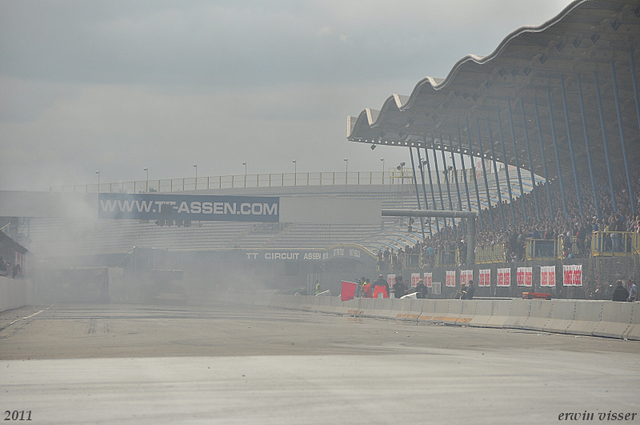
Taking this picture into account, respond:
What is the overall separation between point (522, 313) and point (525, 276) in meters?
5.43

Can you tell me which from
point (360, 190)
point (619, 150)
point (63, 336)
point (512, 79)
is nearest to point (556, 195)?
point (619, 150)

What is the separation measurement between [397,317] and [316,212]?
16541 mm

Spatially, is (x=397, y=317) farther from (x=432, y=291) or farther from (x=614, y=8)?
(x=614, y=8)

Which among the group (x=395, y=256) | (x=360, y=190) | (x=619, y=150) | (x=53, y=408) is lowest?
(x=53, y=408)

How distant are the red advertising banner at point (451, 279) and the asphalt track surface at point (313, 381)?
18.8m

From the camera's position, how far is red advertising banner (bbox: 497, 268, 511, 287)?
28.3m

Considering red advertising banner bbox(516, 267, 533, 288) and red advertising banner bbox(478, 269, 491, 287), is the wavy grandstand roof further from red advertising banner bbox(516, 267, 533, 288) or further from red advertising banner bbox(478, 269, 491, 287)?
red advertising banner bbox(516, 267, 533, 288)

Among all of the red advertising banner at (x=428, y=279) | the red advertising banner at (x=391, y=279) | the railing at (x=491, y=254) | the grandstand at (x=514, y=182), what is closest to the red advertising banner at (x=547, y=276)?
the grandstand at (x=514, y=182)

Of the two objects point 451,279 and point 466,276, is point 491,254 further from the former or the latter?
point 466,276

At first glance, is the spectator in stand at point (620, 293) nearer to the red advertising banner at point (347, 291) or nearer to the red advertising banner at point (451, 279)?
the red advertising banner at point (451, 279)

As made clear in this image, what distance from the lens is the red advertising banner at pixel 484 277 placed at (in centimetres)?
3021

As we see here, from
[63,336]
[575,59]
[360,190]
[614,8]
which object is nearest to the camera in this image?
[63,336]

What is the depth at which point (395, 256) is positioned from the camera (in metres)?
50.8

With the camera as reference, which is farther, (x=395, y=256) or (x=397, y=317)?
(x=395, y=256)
